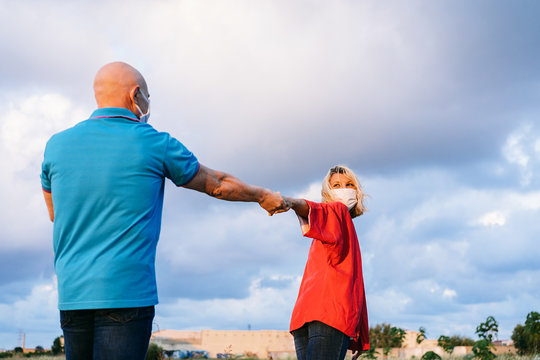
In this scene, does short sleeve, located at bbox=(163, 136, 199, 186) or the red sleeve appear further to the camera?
the red sleeve

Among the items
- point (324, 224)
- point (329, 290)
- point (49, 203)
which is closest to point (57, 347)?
point (329, 290)

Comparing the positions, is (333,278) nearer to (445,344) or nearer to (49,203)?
(49,203)

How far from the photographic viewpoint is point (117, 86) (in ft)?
11.5

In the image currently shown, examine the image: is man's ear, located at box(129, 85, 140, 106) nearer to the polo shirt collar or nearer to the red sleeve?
the polo shirt collar

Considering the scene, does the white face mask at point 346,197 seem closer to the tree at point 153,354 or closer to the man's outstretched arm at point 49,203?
the man's outstretched arm at point 49,203

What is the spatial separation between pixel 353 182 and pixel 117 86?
103 inches

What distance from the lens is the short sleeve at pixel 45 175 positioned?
135 inches

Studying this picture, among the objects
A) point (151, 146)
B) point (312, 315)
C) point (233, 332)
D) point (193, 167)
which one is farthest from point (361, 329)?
point (233, 332)

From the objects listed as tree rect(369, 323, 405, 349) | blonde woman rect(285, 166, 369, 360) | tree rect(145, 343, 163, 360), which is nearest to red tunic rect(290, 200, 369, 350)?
blonde woman rect(285, 166, 369, 360)

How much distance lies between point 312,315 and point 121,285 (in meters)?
2.11

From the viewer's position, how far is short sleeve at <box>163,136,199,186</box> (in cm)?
335

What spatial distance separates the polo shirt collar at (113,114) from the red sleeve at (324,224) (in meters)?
1.78

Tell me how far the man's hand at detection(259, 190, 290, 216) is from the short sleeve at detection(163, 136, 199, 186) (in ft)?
3.21

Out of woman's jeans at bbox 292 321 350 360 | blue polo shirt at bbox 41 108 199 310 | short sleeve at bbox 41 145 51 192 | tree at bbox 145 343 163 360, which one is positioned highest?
short sleeve at bbox 41 145 51 192
